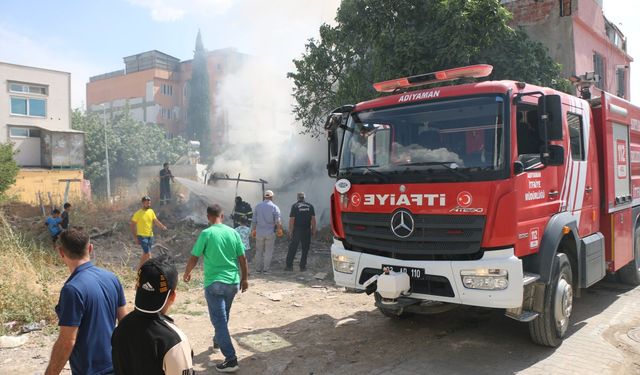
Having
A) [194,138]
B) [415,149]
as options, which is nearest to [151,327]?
[415,149]

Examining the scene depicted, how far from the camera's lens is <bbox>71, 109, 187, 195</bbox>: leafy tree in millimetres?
39406

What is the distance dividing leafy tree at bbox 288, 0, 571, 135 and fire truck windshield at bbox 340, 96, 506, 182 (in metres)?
6.35

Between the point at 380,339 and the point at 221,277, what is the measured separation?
2009mm

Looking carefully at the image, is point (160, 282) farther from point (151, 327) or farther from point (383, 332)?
point (383, 332)

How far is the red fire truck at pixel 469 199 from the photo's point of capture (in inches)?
166

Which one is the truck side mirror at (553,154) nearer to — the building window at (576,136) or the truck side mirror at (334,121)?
the building window at (576,136)

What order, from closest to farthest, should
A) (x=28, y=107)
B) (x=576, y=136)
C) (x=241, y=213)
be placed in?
(x=576, y=136), (x=241, y=213), (x=28, y=107)

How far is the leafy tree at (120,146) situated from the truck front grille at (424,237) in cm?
3823

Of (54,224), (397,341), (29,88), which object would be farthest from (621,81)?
(29,88)

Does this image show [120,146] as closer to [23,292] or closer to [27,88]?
[27,88]

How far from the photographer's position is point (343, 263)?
5070 mm

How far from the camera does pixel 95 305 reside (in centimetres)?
269

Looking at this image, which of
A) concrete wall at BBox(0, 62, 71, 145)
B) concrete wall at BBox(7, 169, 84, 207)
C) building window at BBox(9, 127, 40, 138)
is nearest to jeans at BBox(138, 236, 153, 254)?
concrete wall at BBox(7, 169, 84, 207)

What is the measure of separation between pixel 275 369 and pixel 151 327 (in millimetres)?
2739
